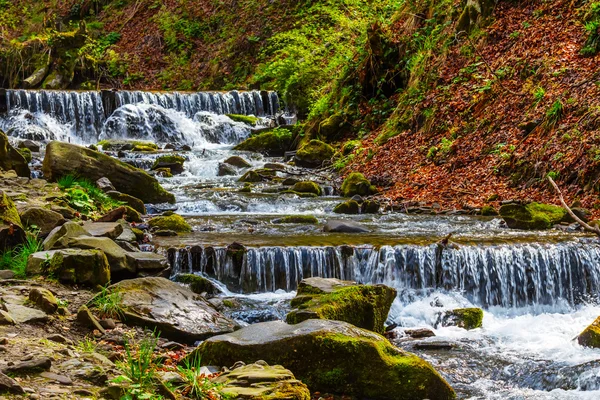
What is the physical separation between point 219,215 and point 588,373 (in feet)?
25.2

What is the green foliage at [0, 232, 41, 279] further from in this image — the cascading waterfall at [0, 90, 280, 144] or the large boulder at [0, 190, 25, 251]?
the cascading waterfall at [0, 90, 280, 144]

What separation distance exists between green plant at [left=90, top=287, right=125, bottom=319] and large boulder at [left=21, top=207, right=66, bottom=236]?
2326mm

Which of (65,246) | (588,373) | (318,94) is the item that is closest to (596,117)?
(588,373)

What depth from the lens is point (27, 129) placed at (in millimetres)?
20766

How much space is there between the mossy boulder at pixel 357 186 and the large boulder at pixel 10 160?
6.33m

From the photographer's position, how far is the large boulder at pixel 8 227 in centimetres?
724

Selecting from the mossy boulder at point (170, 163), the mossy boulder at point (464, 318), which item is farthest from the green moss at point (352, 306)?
the mossy boulder at point (170, 163)

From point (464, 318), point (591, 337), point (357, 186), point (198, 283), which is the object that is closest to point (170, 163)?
point (357, 186)

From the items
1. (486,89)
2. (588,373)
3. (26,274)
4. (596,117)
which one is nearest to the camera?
(588,373)

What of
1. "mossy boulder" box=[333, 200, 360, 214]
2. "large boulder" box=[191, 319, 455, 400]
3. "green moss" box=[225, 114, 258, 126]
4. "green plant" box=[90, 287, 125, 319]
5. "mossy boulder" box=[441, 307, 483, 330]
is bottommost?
"mossy boulder" box=[441, 307, 483, 330]

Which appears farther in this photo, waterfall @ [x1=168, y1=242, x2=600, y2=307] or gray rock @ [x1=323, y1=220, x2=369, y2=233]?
gray rock @ [x1=323, y1=220, x2=369, y2=233]

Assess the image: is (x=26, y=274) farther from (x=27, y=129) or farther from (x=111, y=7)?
(x=111, y=7)

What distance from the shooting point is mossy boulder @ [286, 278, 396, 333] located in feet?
21.1

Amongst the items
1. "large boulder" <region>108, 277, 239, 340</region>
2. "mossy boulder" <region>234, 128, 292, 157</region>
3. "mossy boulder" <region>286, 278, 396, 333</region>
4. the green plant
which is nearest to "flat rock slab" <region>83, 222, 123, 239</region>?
"large boulder" <region>108, 277, 239, 340</region>
